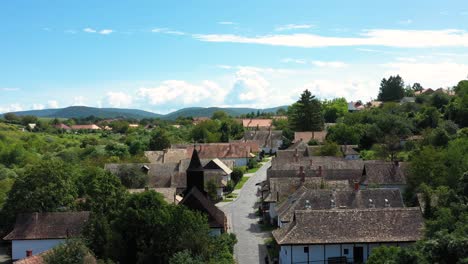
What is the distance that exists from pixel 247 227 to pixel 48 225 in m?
18.9

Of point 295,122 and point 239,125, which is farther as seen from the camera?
point 239,125

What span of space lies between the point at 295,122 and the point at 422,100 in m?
29.3

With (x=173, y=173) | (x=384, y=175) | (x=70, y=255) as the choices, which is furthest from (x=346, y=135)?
(x=70, y=255)

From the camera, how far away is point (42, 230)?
46750 millimetres

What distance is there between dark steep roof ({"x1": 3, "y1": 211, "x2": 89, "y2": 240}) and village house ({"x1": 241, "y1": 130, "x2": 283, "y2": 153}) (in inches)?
2998

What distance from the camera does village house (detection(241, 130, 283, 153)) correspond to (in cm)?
12319

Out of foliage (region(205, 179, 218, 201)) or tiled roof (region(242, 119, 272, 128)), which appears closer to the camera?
foliage (region(205, 179, 218, 201))

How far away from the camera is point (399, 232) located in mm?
39781

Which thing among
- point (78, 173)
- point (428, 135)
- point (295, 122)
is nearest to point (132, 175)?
point (78, 173)

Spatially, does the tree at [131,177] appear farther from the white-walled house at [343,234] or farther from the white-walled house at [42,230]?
the white-walled house at [343,234]

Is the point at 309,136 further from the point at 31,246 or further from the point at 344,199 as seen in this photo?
the point at 31,246

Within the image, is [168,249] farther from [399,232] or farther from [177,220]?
[399,232]

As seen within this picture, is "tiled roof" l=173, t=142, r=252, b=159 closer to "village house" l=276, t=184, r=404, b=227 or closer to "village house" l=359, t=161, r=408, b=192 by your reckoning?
"village house" l=359, t=161, r=408, b=192

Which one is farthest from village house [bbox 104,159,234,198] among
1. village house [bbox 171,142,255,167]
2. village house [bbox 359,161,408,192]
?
village house [bbox 359,161,408,192]
